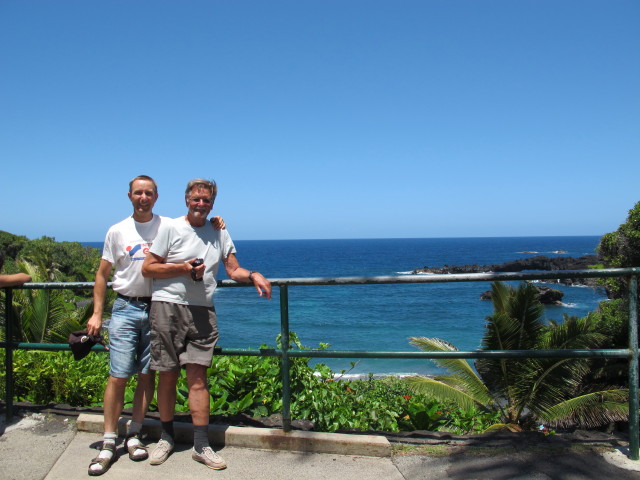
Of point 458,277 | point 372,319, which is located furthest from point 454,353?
point 372,319

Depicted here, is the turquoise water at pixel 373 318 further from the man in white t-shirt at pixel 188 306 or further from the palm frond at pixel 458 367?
the man in white t-shirt at pixel 188 306

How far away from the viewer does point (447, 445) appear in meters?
3.34

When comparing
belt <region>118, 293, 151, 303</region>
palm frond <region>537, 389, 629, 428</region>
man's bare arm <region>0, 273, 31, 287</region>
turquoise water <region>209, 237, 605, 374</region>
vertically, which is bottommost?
turquoise water <region>209, 237, 605, 374</region>

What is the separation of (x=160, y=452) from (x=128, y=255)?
3.83 ft

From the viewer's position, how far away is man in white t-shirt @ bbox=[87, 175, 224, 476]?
3215 millimetres

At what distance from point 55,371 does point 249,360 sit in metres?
1.75

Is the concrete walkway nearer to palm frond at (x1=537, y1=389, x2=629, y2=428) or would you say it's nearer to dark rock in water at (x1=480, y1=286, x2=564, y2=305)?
palm frond at (x1=537, y1=389, x2=629, y2=428)

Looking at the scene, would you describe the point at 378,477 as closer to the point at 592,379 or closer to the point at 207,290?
the point at 207,290

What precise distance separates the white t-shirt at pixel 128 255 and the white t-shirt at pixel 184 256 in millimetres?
143

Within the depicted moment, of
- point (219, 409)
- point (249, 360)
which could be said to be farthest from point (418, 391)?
point (219, 409)

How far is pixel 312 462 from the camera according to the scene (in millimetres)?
3123

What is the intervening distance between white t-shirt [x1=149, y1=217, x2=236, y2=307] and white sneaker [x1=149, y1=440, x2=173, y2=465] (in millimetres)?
852

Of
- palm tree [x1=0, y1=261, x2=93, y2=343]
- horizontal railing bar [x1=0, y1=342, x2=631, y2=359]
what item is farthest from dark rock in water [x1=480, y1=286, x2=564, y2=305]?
horizontal railing bar [x1=0, y1=342, x2=631, y2=359]

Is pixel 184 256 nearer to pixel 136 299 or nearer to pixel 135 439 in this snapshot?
pixel 136 299
